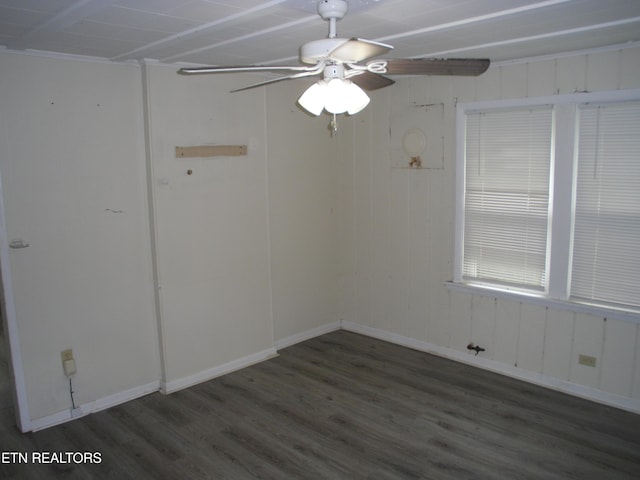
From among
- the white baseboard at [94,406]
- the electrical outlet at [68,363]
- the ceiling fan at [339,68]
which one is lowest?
the white baseboard at [94,406]

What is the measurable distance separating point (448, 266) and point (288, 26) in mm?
2538

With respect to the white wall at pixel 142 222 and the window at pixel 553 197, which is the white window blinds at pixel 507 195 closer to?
the window at pixel 553 197

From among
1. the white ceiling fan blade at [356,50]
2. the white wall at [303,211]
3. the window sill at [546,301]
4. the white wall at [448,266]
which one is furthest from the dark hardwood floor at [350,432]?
the white ceiling fan blade at [356,50]

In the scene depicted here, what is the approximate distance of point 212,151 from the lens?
4.01 m

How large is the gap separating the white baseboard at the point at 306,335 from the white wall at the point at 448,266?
24 cm

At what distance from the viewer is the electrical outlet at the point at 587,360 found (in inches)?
144

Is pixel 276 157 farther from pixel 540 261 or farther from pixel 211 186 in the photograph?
pixel 540 261

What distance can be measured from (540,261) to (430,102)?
1.59m

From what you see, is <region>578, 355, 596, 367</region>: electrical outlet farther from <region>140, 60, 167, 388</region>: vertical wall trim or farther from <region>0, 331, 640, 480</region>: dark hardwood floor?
<region>140, 60, 167, 388</region>: vertical wall trim

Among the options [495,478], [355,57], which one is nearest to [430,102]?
[355,57]

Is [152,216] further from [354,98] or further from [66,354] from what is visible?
[354,98]

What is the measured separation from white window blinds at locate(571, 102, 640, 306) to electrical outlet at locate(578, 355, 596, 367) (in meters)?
0.43

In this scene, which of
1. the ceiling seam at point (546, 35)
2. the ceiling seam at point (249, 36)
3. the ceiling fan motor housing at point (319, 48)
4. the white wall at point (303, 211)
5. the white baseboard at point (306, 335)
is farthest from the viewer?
the white baseboard at point (306, 335)

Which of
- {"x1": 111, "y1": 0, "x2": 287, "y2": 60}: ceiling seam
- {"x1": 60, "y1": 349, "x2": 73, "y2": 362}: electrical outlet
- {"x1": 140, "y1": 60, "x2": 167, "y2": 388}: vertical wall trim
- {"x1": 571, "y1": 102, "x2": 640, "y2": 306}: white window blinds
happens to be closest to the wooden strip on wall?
{"x1": 140, "y1": 60, "x2": 167, "y2": 388}: vertical wall trim
